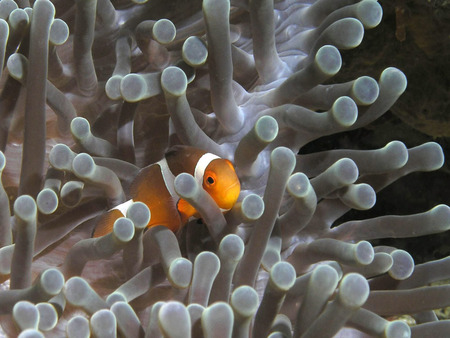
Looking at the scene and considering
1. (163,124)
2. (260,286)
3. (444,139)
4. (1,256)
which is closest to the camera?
(1,256)

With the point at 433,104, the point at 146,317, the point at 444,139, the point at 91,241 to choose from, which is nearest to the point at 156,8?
the point at 91,241

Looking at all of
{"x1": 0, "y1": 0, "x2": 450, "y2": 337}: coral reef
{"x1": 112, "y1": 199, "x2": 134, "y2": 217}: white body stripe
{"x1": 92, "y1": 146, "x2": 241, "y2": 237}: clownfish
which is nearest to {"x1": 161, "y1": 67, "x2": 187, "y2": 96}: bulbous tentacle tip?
{"x1": 0, "y1": 0, "x2": 450, "y2": 337}: coral reef

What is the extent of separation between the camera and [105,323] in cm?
69

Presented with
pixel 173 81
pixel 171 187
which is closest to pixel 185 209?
pixel 171 187

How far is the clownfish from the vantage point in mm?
916

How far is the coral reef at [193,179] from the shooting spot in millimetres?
790

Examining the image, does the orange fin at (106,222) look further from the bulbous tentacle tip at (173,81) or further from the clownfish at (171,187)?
the bulbous tentacle tip at (173,81)

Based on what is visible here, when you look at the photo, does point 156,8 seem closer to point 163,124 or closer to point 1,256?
point 163,124

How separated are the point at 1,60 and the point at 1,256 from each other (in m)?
0.36

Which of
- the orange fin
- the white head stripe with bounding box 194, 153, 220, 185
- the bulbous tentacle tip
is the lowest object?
the orange fin

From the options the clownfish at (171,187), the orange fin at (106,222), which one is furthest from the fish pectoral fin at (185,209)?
the orange fin at (106,222)

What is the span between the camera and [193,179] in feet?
2.69

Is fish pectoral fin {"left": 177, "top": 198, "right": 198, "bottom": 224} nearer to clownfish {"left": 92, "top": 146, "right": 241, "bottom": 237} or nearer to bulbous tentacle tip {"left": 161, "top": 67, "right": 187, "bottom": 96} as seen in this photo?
clownfish {"left": 92, "top": 146, "right": 241, "bottom": 237}

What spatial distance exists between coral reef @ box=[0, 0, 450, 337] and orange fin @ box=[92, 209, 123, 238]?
0.13 ft
